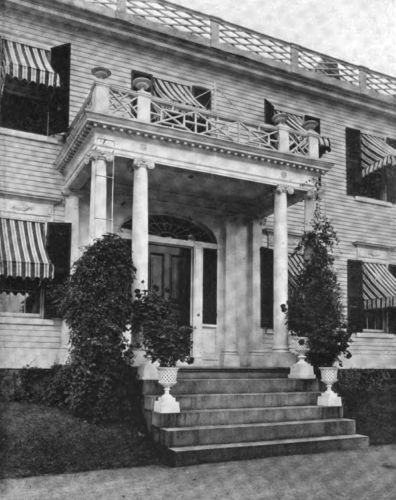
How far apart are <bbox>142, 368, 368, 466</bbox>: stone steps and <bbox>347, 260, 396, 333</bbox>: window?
546 cm

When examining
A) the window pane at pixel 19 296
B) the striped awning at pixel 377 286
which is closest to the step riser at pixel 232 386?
the window pane at pixel 19 296

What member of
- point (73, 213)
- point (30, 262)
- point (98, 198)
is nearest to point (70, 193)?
point (73, 213)

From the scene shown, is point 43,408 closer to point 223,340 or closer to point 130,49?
point 223,340

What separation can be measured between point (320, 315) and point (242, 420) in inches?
113

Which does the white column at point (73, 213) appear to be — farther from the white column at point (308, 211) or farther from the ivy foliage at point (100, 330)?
the white column at point (308, 211)

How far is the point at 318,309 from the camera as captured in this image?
10812 millimetres

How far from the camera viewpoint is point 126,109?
10.8 m

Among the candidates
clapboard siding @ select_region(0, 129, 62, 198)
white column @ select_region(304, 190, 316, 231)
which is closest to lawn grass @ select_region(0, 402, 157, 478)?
clapboard siding @ select_region(0, 129, 62, 198)

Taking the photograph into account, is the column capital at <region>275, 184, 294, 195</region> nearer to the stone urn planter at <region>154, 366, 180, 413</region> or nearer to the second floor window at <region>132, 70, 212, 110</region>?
the second floor window at <region>132, 70, 212, 110</region>

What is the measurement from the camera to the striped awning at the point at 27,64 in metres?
11.6

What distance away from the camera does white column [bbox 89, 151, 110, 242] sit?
10.1m

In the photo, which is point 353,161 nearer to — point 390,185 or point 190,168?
point 390,185

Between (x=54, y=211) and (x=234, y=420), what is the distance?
6131mm

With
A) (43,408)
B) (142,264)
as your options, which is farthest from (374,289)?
(43,408)
